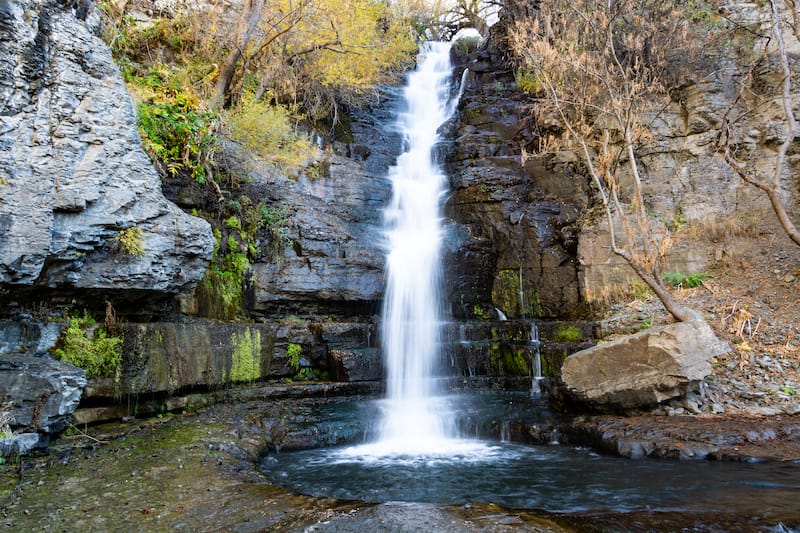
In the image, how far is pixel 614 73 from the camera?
414 inches

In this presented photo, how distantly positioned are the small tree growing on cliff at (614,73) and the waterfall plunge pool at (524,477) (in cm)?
400

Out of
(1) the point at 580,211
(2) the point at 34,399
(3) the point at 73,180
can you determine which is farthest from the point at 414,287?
(2) the point at 34,399

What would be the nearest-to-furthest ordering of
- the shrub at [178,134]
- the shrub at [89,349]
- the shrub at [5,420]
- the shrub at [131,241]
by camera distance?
the shrub at [5,420]
the shrub at [89,349]
the shrub at [131,241]
the shrub at [178,134]

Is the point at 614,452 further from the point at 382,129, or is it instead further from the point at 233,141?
the point at 382,129

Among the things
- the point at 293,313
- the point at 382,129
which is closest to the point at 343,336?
the point at 293,313

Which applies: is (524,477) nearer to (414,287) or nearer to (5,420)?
(5,420)

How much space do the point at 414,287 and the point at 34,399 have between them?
7993 millimetres

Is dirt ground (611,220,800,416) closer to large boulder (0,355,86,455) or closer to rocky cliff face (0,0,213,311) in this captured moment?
large boulder (0,355,86,455)

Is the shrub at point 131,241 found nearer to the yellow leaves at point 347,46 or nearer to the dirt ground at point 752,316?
the yellow leaves at point 347,46

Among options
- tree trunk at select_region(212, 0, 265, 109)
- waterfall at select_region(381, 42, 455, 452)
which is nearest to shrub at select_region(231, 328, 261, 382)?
waterfall at select_region(381, 42, 455, 452)

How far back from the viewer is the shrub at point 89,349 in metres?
6.57

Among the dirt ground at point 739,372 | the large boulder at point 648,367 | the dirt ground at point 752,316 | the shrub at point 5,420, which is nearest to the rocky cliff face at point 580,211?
the dirt ground at point 752,316

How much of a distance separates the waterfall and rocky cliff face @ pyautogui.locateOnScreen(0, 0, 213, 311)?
452 centimetres

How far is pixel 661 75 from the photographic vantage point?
12695mm
